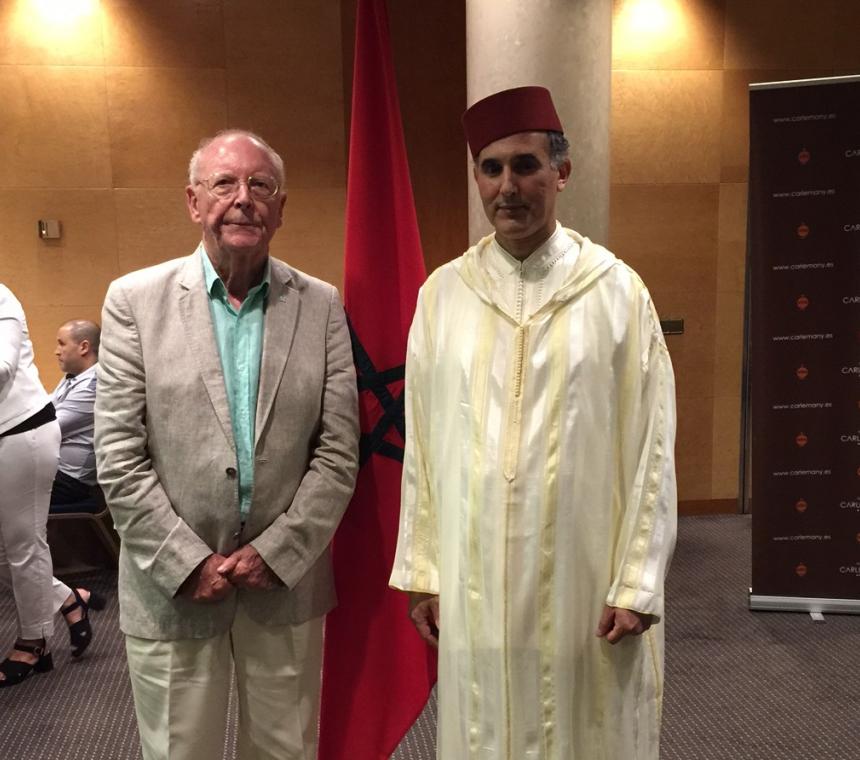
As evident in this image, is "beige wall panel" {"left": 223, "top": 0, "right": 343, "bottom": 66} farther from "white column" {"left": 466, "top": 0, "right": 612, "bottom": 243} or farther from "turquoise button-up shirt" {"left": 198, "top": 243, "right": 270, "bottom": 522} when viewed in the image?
"turquoise button-up shirt" {"left": 198, "top": 243, "right": 270, "bottom": 522}

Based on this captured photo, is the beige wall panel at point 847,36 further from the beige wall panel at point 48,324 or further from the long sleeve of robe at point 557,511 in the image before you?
the beige wall panel at point 48,324

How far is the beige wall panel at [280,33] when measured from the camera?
5.21 m

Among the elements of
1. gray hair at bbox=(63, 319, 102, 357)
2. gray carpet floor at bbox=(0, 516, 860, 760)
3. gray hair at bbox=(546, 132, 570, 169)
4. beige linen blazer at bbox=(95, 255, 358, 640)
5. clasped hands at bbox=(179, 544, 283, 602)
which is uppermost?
gray hair at bbox=(546, 132, 570, 169)

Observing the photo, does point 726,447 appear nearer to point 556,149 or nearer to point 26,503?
point 26,503

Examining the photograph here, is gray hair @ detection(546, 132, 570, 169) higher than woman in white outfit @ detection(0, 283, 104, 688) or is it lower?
higher

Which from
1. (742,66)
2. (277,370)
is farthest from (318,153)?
(277,370)

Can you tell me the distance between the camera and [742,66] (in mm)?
5379

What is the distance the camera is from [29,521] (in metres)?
3.60

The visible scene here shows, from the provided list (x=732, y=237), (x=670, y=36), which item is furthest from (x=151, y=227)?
(x=732, y=237)

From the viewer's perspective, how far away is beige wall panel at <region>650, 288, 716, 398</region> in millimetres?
5547

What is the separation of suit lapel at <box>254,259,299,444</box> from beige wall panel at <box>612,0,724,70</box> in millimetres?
3828

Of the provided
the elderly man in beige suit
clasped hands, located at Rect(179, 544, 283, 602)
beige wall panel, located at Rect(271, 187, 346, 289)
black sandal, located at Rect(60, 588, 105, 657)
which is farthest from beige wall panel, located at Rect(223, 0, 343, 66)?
clasped hands, located at Rect(179, 544, 283, 602)

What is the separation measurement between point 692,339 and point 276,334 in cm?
405

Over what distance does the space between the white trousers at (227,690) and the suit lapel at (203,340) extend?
47 centimetres
